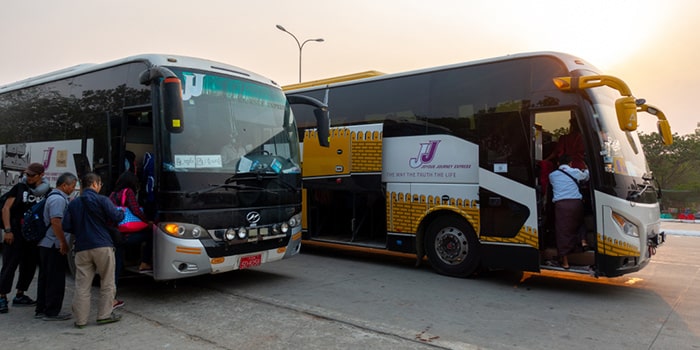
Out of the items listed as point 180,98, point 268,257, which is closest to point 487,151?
point 268,257

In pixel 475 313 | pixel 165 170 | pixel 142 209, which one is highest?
pixel 165 170

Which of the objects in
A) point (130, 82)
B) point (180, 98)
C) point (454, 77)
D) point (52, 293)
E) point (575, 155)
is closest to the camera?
point (52, 293)

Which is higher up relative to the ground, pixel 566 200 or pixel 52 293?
pixel 566 200

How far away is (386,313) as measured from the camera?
5.91 m

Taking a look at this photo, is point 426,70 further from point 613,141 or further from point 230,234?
point 230,234

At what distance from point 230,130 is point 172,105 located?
1.03m

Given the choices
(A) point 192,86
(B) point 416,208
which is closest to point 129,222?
(A) point 192,86

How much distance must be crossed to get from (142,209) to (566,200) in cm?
579

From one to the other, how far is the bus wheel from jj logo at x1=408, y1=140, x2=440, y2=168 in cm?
101

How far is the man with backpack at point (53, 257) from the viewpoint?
5426 mm

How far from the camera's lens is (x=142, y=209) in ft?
20.7

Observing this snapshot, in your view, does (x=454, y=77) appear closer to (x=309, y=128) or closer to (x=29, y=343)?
(x=309, y=128)

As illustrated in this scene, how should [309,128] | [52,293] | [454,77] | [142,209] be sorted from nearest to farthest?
[52,293]
[142,209]
[454,77]
[309,128]

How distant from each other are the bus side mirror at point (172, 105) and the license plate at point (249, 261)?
6.59 feet
